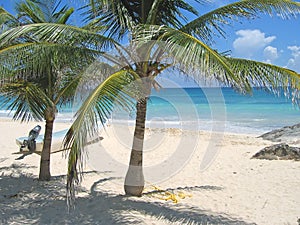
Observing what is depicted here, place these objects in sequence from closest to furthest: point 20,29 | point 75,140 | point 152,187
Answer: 1. point 75,140
2. point 20,29
3. point 152,187

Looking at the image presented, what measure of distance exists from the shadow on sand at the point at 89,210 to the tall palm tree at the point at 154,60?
1.14ft

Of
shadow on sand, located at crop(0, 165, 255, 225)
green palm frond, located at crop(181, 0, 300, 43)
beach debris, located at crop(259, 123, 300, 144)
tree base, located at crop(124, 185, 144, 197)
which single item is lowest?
shadow on sand, located at crop(0, 165, 255, 225)

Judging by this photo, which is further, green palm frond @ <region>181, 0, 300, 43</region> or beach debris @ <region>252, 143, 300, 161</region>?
beach debris @ <region>252, 143, 300, 161</region>

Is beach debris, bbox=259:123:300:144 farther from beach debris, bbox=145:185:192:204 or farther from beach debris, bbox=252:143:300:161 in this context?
beach debris, bbox=145:185:192:204

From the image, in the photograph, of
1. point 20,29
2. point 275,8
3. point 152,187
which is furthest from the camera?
point 152,187

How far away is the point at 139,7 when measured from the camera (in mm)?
4520

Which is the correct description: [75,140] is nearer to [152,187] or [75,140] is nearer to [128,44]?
[128,44]

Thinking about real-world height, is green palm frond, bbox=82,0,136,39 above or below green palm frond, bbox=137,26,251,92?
above

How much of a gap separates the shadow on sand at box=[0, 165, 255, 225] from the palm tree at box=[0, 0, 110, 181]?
0.88m

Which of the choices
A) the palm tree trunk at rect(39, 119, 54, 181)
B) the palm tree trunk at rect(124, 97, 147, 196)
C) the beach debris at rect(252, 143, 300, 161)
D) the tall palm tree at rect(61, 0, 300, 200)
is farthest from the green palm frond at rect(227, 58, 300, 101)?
the beach debris at rect(252, 143, 300, 161)

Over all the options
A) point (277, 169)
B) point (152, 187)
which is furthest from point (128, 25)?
point (277, 169)

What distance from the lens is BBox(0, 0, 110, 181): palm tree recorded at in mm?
3797

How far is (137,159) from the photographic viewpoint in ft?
15.7

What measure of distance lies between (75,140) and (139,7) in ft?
8.58
